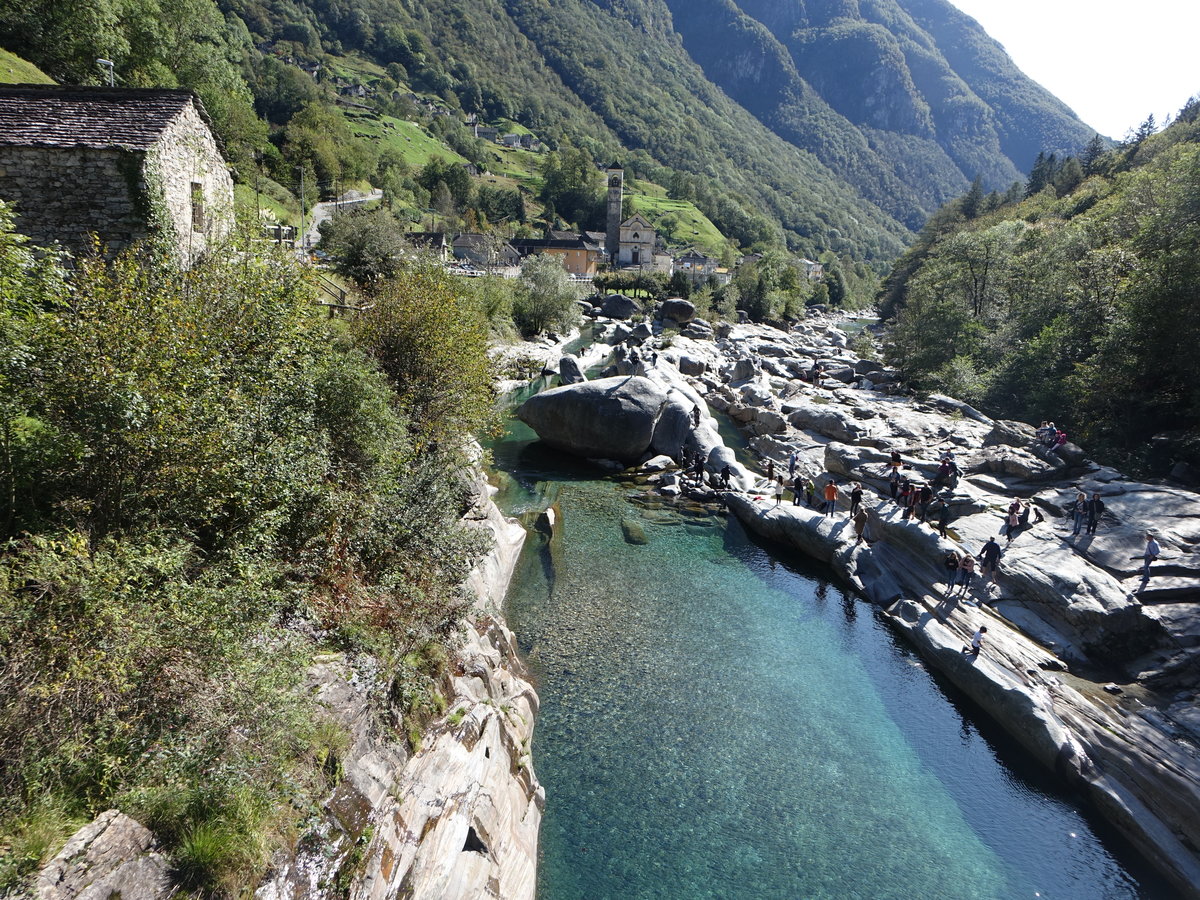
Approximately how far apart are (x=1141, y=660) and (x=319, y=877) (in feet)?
68.2

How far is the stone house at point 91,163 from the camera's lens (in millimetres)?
14633

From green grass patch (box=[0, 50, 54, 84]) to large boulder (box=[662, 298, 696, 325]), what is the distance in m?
62.0

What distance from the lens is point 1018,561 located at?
69.2 ft

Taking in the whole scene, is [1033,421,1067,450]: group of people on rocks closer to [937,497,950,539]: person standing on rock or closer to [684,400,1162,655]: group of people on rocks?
[684,400,1162,655]: group of people on rocks

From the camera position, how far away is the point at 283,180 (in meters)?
74.0

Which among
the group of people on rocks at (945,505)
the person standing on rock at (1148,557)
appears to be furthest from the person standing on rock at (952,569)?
the person standing on rock at (1148,557)

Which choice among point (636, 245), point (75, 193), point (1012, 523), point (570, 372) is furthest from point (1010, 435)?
→ point (636, 245)

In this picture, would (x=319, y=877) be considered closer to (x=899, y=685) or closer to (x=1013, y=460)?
(x=899, y=685)

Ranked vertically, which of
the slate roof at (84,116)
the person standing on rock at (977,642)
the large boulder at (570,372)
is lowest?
the large boulder at (570,372)

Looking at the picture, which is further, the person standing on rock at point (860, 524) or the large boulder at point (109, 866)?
the person standing on rock at point (860, 524)

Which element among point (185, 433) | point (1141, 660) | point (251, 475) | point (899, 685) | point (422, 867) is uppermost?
point (185, 433)

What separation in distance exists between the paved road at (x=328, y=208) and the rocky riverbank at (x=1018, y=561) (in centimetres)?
3730

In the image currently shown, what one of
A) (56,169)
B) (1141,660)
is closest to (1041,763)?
(1141,660)

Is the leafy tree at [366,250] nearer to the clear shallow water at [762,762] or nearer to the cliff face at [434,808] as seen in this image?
the clear shallow water at [762,762]
